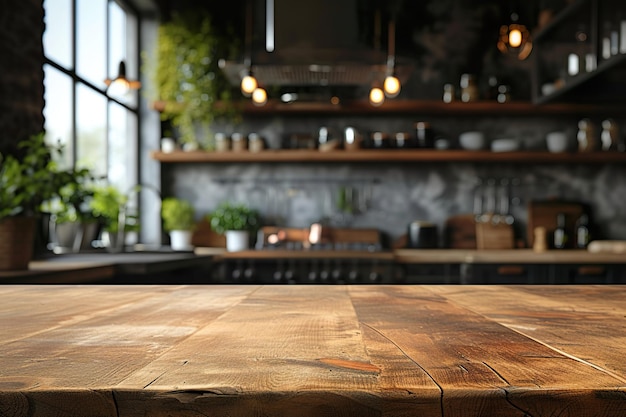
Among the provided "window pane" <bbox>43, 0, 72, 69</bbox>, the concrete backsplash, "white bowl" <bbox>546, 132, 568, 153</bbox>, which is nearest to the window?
"window pane" <bbox>43, 0, 72, 69</bbox>

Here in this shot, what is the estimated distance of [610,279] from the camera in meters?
4.00

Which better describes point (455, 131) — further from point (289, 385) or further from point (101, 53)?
point (289, 385)

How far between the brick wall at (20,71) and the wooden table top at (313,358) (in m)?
2.02

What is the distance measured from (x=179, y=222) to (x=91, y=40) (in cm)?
157

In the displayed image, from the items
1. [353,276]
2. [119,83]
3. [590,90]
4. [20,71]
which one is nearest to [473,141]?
[590,90]

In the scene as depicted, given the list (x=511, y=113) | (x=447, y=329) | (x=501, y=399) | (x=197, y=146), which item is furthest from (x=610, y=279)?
(x=501, y=399)

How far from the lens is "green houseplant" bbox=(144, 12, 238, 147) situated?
183 inches

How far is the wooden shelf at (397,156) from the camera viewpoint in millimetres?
4578

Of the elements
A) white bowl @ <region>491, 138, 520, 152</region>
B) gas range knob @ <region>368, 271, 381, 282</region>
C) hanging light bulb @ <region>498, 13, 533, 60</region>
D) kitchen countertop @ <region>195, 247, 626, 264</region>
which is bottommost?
gas range knob @ <region>368, 271, 381, 282</region>

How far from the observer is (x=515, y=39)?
3.70 meters

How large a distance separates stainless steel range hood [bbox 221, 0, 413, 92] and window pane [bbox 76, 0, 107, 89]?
0.88 metres

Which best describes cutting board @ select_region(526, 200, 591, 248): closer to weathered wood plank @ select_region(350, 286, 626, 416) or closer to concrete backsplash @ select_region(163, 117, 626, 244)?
concrete backsplash @ select_region(163, 117, 626, 244)

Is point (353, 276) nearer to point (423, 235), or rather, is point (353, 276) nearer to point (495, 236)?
point (423, 235)

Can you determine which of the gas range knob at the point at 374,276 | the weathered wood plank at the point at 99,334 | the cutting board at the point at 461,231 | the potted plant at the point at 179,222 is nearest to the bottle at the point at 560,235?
the cutting board at the point at 461,231
